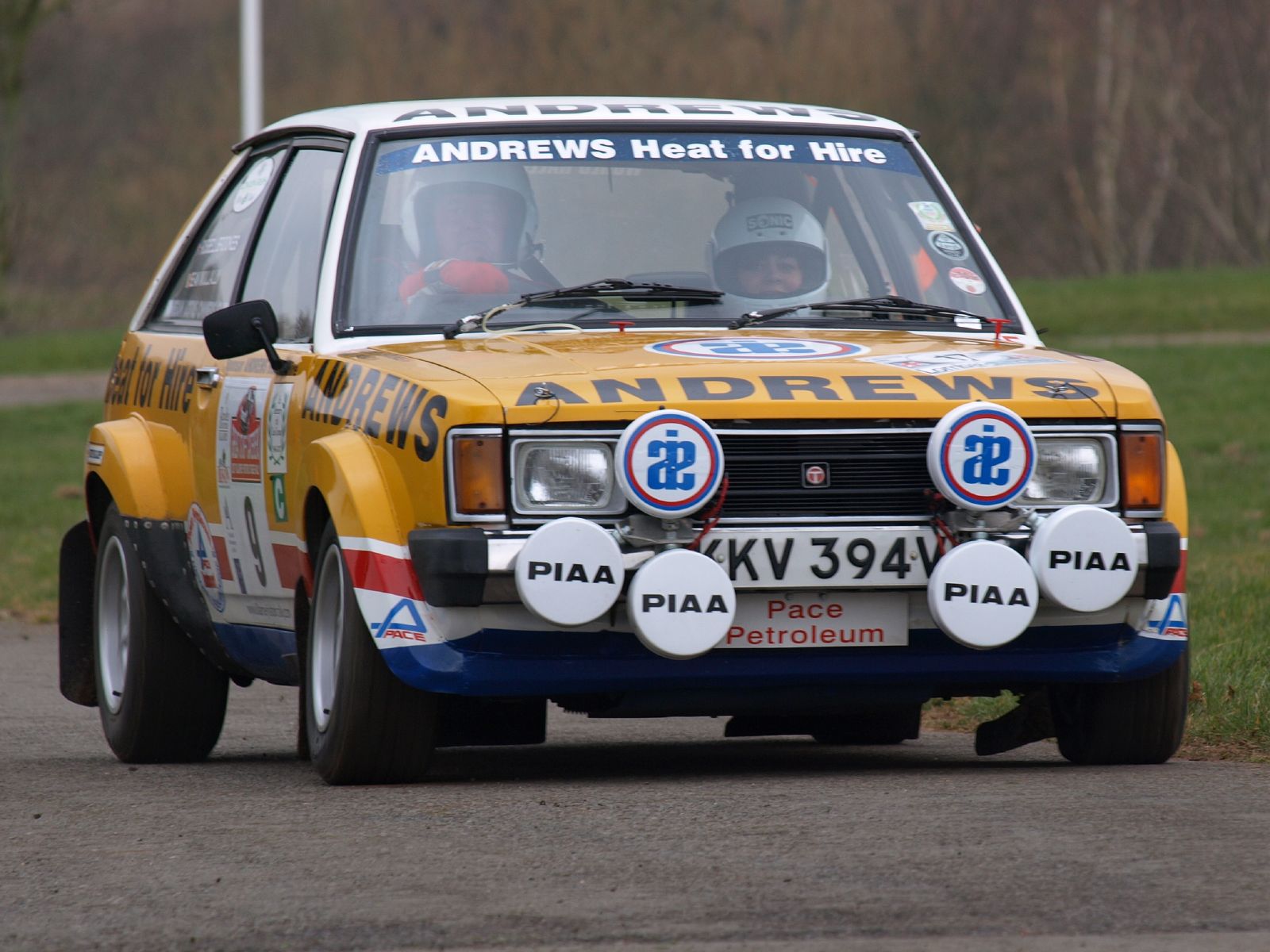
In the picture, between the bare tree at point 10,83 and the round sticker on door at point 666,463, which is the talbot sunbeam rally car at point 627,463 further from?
the bare tree at point 10,83

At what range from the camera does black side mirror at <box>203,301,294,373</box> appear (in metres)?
6.65

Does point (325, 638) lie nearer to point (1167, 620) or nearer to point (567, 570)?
point (567, 570)

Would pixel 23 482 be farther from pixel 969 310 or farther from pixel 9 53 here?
pixel 9 53

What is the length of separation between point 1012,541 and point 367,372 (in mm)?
1601

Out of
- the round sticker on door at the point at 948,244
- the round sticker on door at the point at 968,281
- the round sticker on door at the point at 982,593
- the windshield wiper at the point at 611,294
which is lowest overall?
the round sticker on door at the point at 982,593

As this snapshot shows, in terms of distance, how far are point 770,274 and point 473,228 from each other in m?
0.81

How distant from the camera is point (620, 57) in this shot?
44.3 meters

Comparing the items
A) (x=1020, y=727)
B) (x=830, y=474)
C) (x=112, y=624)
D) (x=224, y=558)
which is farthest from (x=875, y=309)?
(x=112, y=624)

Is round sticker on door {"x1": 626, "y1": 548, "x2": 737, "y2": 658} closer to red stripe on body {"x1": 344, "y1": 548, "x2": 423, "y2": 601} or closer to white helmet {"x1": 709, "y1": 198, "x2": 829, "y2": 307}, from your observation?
red stripe on body {"x1": 344, "y1": 548, "x2": 423, "y2": 601}

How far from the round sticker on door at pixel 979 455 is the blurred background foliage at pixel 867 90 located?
37421 millimetres

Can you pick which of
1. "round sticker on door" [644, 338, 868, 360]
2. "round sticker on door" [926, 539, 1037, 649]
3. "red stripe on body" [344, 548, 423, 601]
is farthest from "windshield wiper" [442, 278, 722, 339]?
"round sticker on door" [926, 539, 1037, 649]

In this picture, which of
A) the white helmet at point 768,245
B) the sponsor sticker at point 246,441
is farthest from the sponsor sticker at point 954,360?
the sponsor sticker at point 246,441

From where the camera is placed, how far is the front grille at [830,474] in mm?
5672

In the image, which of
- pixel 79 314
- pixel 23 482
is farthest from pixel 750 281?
pixel 79 314
